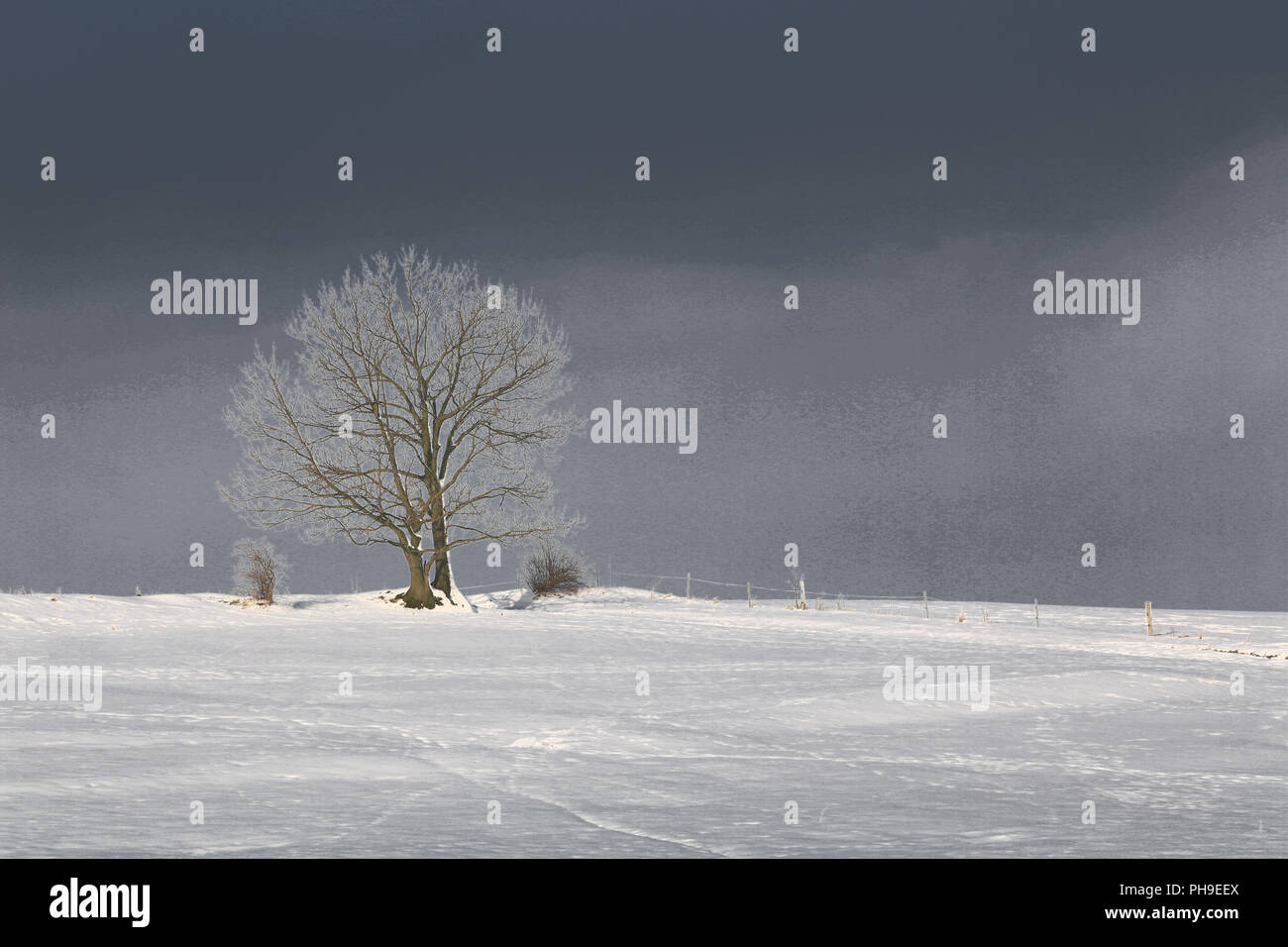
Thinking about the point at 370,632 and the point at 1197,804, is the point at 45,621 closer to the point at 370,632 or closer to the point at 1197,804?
the point at 370,632

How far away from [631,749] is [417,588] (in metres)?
25.1

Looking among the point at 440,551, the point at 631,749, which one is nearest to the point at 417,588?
the point at 440,551

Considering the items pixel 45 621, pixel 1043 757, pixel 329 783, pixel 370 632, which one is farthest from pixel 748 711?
pixel 45 621

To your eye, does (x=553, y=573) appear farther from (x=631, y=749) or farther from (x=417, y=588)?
(x=631, y=749)

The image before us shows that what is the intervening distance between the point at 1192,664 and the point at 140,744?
18.0 meters

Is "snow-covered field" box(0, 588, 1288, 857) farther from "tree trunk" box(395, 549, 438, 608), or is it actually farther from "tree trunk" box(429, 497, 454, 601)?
"tree trunk" box(429, 497, 454, 601)

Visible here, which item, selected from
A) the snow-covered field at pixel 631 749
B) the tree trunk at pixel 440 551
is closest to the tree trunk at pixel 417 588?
the tree trunk at pixel 440 551

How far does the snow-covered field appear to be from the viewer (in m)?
8.03

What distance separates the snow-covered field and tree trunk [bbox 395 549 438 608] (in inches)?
378

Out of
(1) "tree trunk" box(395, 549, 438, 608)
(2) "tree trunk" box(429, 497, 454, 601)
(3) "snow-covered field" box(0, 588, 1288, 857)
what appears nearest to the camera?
(3) "snow-covered field" box(0, 588, 1288, 857)

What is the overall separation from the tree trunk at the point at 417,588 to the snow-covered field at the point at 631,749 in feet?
31.5

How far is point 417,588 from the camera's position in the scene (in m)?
36.5

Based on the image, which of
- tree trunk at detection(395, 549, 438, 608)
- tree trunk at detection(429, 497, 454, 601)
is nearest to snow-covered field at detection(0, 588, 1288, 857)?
tree trunk at detection(395, 549, 438, 608)

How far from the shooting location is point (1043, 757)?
11812 mm
